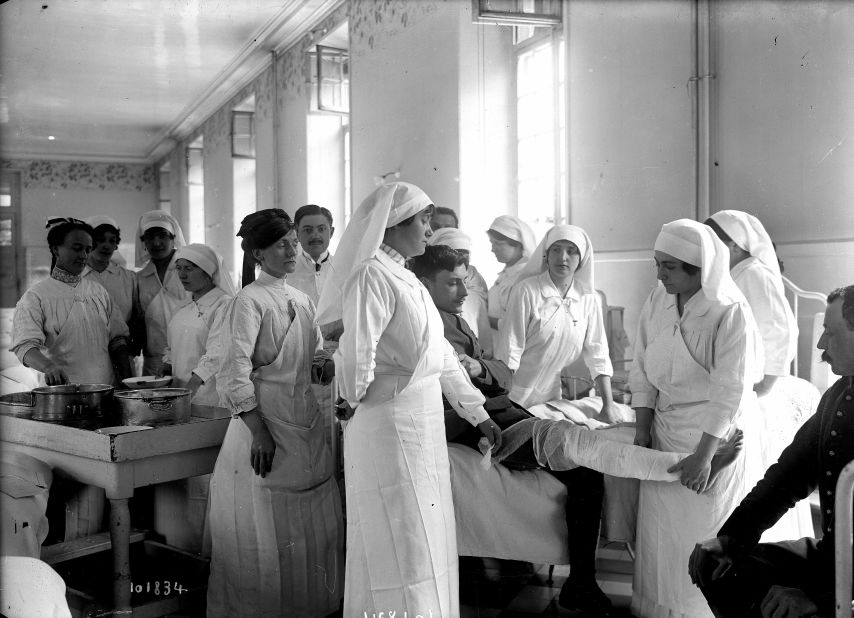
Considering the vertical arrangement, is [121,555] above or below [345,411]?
below

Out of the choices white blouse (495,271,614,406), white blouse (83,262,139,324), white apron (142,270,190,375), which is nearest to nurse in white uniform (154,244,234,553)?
white apron (142,270,190,375)

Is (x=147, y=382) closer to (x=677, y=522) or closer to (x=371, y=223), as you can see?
(x=371, y=223)

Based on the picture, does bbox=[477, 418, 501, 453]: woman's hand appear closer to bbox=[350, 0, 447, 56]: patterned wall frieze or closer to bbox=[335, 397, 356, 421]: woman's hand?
bbox=[335, 397, 356, 421]: woman's hand

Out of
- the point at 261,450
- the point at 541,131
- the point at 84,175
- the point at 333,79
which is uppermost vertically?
the point at 333,79

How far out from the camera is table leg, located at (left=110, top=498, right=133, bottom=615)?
2.77 meters

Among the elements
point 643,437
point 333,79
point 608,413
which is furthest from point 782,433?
point 333,79

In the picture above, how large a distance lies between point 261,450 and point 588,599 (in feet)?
4.78

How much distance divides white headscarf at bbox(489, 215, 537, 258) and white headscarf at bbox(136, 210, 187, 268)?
1.93m

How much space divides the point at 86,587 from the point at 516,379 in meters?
2.24

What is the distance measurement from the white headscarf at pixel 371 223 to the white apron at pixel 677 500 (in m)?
1.18

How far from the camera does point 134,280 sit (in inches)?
177

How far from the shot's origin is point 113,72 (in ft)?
13.0

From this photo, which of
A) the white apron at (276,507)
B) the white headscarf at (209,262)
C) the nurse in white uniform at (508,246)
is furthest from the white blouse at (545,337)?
the white headscarf at (209,262)

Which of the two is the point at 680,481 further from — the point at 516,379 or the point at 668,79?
the point at 668,79
